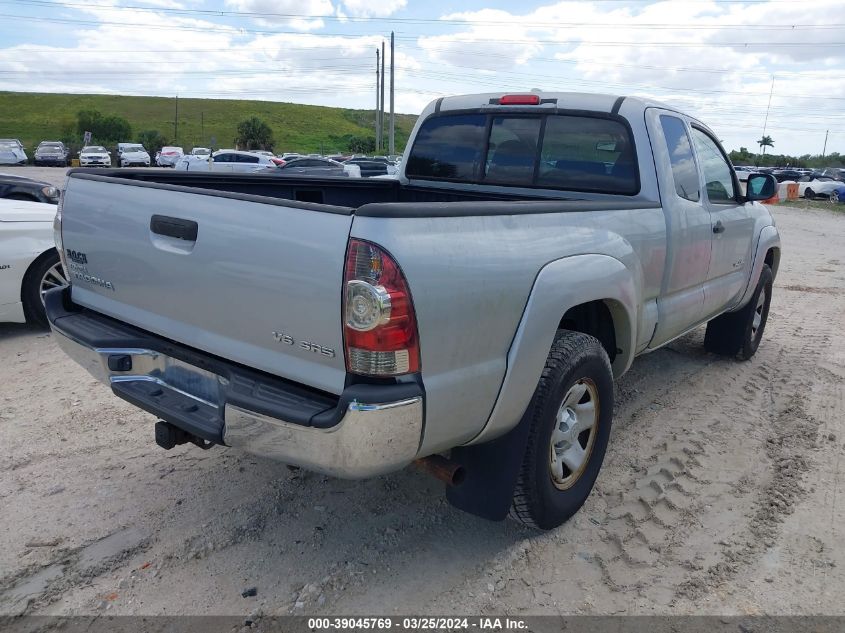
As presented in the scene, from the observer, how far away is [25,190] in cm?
799

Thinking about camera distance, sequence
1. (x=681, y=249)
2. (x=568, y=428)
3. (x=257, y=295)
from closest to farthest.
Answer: (x=257, y=295) < (x=568, y=428) < (x=681, y=249)

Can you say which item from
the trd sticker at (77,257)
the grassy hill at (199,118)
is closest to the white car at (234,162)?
the trd sticker at (77,257)

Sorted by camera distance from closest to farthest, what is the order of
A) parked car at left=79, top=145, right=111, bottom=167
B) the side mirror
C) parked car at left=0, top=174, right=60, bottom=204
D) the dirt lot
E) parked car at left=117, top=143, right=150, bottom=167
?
the dirt lot < the side mirror < parked car at left=0, top=174, right=60, bottom=204 < parked car at left=79, top=145, right=111, bottom=167 < parked car at left=117, top=143, right=150, bottom=167

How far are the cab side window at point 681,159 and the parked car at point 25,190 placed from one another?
279 inches

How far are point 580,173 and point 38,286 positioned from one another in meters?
4.86

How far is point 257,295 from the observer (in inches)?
93.8

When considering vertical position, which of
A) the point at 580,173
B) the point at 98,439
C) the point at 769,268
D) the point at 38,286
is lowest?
the point at 98,439

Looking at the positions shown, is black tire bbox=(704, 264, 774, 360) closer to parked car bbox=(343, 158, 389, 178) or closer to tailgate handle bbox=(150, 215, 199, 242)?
tailgate handle bbox=(150, 215, 199, 242)

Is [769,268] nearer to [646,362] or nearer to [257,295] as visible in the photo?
[646,362]

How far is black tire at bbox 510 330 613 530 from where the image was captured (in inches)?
112

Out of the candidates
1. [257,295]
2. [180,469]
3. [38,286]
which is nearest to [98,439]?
[180,469]

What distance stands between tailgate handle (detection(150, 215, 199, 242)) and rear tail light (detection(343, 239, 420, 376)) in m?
0.78

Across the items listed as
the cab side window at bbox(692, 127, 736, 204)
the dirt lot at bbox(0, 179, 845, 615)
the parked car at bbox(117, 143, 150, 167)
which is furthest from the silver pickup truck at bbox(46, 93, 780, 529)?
the parked car at bbox(117, 143, 150, 167)

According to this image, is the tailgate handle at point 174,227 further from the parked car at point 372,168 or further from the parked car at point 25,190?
the parked car at point 372,168
